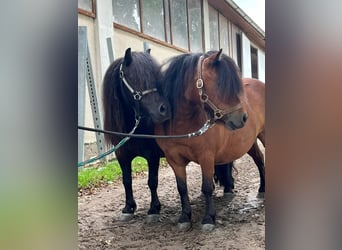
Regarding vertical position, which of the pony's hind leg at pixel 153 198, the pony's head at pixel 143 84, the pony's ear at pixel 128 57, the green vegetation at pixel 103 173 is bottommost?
the pony's hind leg at pixel 153 198

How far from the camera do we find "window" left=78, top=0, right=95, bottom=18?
1.93ft

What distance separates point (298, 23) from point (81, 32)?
379 mm

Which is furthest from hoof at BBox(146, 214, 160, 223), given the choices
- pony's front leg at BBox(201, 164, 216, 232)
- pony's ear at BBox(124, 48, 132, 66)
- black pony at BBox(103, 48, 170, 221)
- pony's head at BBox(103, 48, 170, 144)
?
pony's ear at BBox(124, 48, 132, 66)

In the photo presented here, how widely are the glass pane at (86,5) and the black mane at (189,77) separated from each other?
232mm

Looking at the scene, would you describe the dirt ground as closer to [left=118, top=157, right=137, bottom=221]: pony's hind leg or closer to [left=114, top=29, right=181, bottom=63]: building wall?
[left=118, top=157, right=137, bottom=221]: pony's hind leg

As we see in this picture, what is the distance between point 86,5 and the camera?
606 mm

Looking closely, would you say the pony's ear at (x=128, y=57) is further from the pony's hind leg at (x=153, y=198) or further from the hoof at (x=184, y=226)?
the hoof at (x=184, y=226)

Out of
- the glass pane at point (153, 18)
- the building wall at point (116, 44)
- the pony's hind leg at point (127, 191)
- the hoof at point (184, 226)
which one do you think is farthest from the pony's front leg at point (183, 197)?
the glass pane at point (153, 18)

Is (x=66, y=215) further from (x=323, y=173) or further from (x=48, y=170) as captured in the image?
(x=323, y=173)

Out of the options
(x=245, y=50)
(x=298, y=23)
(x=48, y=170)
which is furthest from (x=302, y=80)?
(x=48, y=170)

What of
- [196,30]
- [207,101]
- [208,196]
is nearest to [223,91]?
[207,101]

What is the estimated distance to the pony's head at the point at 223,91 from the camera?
2.34ft

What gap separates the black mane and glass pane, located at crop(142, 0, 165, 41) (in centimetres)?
7

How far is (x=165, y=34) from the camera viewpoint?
74cm
